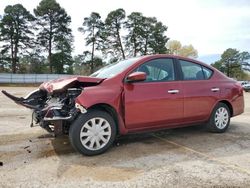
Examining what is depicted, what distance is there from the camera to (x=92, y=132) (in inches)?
177

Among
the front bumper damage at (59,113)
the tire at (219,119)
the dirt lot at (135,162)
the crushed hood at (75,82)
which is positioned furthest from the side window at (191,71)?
the front bumper damage at (59,113)

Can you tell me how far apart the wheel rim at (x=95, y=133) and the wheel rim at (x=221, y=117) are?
257cm

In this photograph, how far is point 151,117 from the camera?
16.5 feet

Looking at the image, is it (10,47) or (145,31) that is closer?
(10,47)

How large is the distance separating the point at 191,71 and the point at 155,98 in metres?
1.21

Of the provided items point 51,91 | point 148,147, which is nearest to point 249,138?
point 148,147

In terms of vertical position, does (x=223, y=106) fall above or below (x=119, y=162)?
above

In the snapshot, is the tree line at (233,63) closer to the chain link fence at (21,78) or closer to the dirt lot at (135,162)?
the chain link fence at (21,78)

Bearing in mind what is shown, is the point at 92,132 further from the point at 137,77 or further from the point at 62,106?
Result: the point at 137,77

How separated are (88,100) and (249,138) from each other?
3.34 meters

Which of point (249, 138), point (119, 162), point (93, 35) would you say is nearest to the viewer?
point (119, 162)

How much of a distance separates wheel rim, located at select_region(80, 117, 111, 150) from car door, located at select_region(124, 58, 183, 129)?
397 mm

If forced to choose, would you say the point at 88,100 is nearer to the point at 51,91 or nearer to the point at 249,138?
the point at 51,91

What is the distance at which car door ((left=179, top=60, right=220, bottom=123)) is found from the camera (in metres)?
5.55
